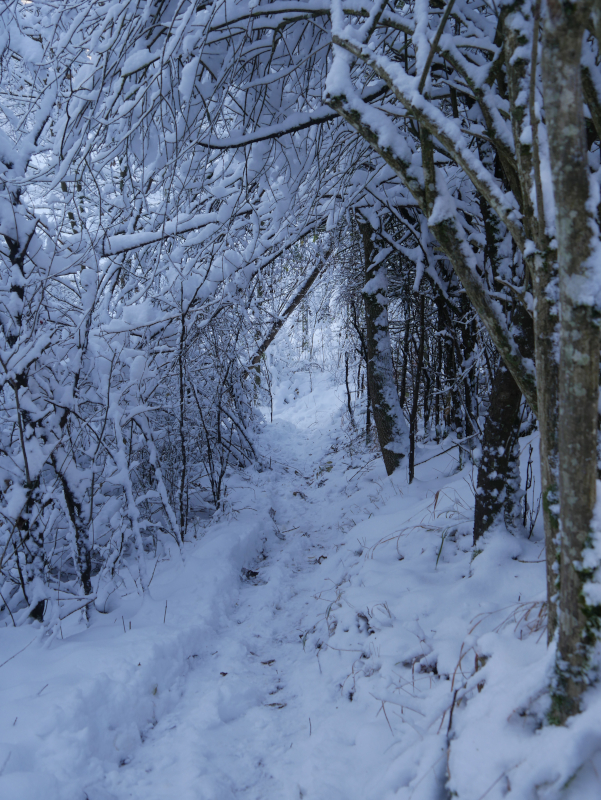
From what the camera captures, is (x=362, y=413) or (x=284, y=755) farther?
(x=362, y=413)

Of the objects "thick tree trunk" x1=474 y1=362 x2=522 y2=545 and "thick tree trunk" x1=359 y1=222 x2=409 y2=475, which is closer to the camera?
"thick tree trunk" x1=474 y1=362 x2=522 y2=545

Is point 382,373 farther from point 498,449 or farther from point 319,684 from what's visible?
point 319,684

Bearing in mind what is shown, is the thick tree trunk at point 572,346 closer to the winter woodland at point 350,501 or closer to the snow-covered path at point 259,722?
the winter woodland at point 350,501

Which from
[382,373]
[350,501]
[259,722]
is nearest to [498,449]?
[259,722]

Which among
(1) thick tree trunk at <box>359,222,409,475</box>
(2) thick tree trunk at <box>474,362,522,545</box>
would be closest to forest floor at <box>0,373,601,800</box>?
A: (2) thick tree trunk at <box>474,362,522,545</box>

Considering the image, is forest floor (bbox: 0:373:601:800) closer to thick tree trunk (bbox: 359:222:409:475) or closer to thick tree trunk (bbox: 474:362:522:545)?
thick tree trunk (bbox: 474:362:522:545)

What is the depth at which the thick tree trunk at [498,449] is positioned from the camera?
2.64 metres

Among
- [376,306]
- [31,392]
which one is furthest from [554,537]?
[376,306]

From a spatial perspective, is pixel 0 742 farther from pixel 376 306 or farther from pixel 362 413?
pixel 362 413

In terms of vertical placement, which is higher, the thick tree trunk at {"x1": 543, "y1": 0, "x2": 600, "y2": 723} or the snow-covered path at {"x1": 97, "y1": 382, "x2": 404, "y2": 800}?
the thick tree trunk at {"x1": 543, "y1": 0, "x2": 600, "y2": 723}

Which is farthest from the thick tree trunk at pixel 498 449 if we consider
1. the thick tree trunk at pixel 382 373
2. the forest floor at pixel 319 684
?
the thick tree trunk at pixel 382 373

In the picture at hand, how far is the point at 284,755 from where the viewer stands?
6.70 ft

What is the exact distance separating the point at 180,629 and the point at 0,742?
3.84ft

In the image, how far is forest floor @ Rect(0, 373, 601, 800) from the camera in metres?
1.45
